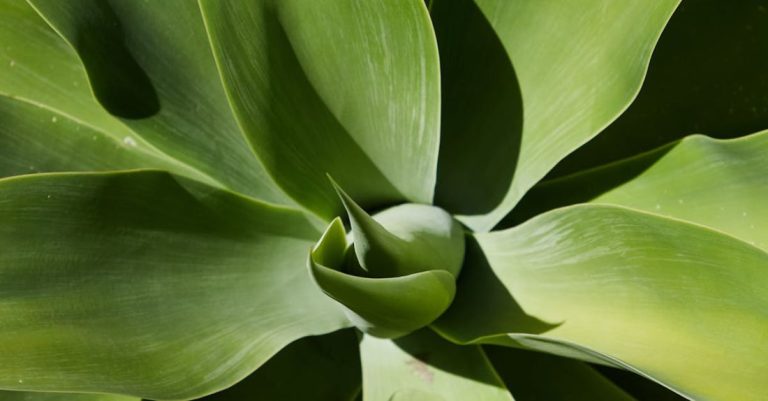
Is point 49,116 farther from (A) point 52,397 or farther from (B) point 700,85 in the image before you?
(B) point 700,85

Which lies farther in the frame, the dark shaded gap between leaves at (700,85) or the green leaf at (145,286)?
the dark shaded gap between leaves at (700,85)

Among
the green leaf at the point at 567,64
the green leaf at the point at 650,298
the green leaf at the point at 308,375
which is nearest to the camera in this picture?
the green leaf at the point at 650,298

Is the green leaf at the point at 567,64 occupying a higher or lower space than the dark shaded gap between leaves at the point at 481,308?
higher

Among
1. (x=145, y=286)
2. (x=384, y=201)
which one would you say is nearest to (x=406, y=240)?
(x=384, y=201)

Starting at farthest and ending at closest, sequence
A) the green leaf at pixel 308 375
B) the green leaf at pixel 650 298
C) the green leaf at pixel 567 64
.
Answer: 1. the green leaf at pixel 308 375
2. the green leaf at pixel 567 64
3. the green leaf at pixel 650 298

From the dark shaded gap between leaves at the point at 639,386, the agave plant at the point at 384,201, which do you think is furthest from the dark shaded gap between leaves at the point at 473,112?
the dark shaded gap between leaves at the point at 639,386

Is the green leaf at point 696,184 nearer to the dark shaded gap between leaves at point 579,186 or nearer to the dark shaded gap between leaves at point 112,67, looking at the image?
the dark shaded gap between leaves at point 579,186

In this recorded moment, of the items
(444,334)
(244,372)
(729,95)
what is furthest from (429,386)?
(729,95)

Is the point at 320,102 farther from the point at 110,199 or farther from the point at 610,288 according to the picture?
the point at 610,288
